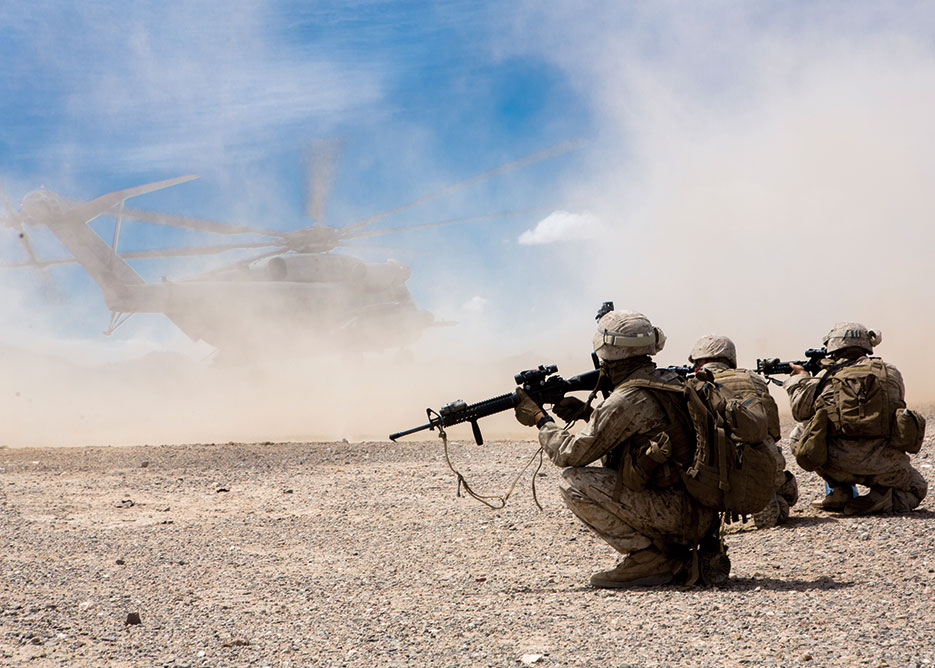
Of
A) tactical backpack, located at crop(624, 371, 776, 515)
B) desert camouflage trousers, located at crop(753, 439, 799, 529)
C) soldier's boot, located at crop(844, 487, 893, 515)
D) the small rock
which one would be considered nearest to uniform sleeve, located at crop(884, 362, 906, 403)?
soldier's boot, located at crop(844, 487, 893, 515)

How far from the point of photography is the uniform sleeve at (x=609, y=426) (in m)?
4.41

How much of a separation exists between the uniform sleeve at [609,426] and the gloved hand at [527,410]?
0.29m

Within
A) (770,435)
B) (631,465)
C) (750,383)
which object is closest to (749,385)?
(750,383)

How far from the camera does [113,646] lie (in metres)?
3.91

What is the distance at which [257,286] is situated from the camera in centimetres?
2511

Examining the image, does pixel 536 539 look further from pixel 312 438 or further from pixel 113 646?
pixel 312 438

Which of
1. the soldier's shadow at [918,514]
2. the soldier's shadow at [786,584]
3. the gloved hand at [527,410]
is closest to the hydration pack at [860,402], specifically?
the soldier's shadow at [918,514]

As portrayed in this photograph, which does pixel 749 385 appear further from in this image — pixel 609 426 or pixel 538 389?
pixel 609 426

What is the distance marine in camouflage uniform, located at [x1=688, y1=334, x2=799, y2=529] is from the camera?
19.7 feet

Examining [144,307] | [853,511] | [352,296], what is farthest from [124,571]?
[352,296]

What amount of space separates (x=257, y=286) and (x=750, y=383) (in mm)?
20708

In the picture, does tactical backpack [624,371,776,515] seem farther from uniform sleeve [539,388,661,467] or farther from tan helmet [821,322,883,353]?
tan helmet [821,322,883,353]

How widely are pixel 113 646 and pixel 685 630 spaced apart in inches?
96.4

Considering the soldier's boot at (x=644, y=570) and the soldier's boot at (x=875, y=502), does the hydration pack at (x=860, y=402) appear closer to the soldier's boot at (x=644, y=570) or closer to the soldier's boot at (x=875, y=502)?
the soldier's boot at (x=875, y=502)
